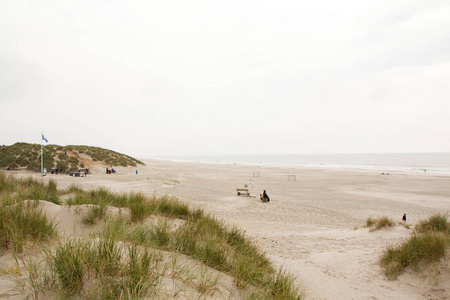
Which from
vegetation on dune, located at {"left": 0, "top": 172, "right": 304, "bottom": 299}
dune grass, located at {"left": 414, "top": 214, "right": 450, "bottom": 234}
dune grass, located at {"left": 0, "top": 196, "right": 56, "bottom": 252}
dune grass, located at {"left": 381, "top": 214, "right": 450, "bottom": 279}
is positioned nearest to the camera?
vegetation on dune, located at {"left": 0, "top": 172, "right": 304, "bottom": 299}

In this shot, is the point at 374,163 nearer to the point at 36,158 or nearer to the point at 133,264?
the point at 36,158

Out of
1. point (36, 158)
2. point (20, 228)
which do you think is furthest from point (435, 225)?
point (36, 158)

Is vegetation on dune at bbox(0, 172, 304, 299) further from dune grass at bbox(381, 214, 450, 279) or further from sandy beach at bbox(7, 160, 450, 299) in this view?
dune grass at bbox(381, 214, 450, 279)

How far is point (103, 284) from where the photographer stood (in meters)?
2.30

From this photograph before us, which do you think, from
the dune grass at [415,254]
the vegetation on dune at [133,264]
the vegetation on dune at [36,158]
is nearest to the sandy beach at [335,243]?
the dune grass at [415,254]

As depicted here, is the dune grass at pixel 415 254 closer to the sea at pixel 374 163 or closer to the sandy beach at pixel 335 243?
the sandy beach at pixel 335 243

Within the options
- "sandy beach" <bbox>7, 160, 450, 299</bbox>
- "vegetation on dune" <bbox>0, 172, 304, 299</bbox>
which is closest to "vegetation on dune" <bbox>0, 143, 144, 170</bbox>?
"sandy beach" <bbox>7, 160, 450, 299</bbox>

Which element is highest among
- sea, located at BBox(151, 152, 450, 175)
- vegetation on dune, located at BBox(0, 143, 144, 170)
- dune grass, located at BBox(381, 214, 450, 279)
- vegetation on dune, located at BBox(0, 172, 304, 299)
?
vegetation on dune, located at BBox(0, 143, 144, 170)

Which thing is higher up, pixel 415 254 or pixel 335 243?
pixel 415 254

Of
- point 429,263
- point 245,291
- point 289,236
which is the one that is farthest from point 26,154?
point 429,263

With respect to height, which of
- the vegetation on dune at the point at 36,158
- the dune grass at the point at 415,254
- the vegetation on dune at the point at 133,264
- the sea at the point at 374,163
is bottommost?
the sea at the point at 374,163

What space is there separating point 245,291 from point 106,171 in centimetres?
3244

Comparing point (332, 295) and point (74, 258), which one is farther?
point (332, 295)

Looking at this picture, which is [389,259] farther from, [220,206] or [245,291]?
[220,206]
